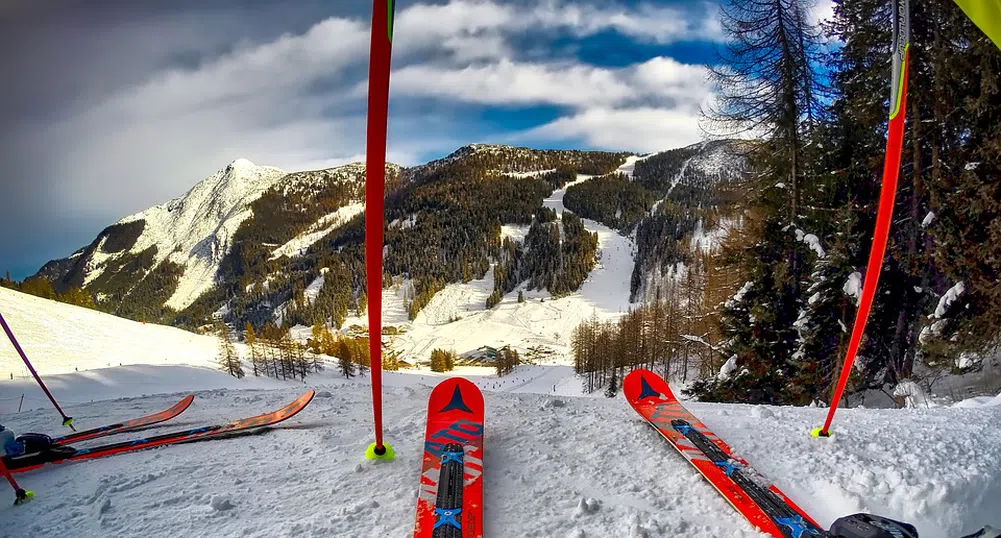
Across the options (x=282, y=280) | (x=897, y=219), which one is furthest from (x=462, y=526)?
(x=282, y=280)

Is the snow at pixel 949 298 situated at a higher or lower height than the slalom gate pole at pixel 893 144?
lower

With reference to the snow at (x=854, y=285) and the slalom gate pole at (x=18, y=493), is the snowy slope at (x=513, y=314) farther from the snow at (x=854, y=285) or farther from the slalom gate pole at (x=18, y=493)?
the slalom gate pole at (x=18, y=493)

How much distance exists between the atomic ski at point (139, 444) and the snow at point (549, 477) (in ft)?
0.53

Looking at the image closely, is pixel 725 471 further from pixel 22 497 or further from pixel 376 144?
pixel 22 497

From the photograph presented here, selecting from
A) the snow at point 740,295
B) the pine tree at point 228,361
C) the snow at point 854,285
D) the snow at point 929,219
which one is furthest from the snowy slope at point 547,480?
the pine tree at point 228,361

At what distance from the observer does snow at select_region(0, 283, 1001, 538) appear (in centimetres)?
297

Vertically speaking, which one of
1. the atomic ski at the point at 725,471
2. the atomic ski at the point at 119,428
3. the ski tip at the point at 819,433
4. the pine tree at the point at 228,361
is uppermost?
the atomic ski at the point at 725,471

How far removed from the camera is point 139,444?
4445 mm

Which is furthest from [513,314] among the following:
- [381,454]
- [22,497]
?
[22,497]

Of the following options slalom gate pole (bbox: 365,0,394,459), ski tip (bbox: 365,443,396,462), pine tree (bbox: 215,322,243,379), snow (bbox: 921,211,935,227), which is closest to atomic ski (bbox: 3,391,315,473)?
ski tip (bbox: 365,443,396,462)

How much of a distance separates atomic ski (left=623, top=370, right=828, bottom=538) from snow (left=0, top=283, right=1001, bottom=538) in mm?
107

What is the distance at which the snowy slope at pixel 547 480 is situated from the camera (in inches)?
116

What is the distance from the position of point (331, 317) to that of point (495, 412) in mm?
145704

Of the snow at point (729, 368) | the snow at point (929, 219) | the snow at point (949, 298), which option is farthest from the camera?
the snow at point (729, 368)
